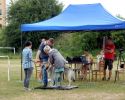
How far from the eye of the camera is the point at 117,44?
148ft

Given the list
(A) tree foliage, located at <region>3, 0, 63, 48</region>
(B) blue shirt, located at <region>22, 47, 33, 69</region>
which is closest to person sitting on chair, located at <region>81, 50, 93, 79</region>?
(B) blue shirt, located at <region>22, 47, 33, 69</region>

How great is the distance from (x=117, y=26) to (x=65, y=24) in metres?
2.15

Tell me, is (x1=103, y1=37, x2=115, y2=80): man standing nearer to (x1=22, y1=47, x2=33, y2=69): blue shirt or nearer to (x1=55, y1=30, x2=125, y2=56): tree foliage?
(x1=22, y1=47, x2=33, y2=69): blue shirt

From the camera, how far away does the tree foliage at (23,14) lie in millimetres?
52928

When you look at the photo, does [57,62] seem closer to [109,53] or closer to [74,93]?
[74,93]

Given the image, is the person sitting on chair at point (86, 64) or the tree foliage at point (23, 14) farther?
the tree foliage at point (23, 14)

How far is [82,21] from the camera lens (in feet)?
61.9

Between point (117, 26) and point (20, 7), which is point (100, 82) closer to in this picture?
point (117, 26)

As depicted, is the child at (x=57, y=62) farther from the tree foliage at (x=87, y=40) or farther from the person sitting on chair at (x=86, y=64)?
the tree foliage at (x=87, y=40)

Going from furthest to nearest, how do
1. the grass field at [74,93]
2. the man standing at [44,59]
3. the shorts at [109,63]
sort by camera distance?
the shorts at [109,63]
the man standing at [44,59]
the grass field at [74,93]

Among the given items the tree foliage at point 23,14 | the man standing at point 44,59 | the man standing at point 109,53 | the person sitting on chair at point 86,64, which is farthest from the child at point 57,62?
the tree foliage at point 23,14

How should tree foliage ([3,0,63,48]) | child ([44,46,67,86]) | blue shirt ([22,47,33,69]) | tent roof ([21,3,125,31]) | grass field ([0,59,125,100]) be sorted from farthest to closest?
1. tree foliage ([3,0,63,48])
2. tent roof ([21,3,125,31])
3. child ([44,46,67,86])
4. blue shirt ([22,47,33,69])
5. grass field ([0,59,125,100])

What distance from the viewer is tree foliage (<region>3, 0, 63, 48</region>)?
52.9 meters

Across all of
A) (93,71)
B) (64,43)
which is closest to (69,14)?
(93,71)
